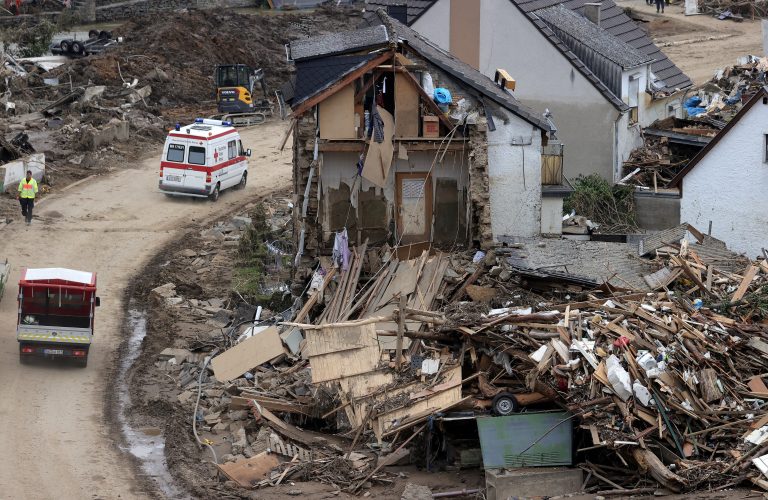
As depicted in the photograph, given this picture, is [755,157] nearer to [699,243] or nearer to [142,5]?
[699,243]

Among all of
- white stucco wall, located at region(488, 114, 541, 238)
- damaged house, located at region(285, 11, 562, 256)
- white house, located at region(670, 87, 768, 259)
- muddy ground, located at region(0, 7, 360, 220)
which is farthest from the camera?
muddy ground, located at region(0, 7, 360, 220)

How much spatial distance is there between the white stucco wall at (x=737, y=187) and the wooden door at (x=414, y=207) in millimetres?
5977

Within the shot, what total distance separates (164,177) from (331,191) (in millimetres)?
11110

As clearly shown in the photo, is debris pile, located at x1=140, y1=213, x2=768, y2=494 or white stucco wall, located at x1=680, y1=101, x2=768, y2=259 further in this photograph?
white stucco wall, located at x1=680, y1=101, x2=768, y2=259

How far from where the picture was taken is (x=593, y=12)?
38219 millimetres

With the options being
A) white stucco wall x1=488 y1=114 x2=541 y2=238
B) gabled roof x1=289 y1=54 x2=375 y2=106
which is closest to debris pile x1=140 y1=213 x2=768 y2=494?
white stucco wall x1=488 y1=114 x2=541 y2=238

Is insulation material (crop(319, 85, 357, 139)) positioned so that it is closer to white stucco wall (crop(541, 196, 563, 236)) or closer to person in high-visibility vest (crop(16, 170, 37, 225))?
white stucco wall (crop(541, 196, 563, 236))

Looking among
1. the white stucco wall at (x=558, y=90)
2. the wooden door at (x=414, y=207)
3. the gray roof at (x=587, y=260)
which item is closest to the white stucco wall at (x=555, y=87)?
the white stucco wall at (x=558, y=90)

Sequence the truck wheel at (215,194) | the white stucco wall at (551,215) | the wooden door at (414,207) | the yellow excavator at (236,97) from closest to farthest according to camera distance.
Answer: the wooden door at (414,207) < the white stucco wall at (551,215) < the truck wheel at (215,194) < the yellow excavator at (236,97)

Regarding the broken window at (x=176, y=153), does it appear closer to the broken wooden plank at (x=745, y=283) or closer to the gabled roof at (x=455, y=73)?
the gabled roof at (x=455, y=73)

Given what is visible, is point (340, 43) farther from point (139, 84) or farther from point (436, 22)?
point (139, 84)

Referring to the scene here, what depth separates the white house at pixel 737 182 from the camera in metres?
25.8

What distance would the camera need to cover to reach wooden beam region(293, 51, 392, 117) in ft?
81.1

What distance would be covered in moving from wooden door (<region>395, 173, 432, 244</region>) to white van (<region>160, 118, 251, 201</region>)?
10.4 m
